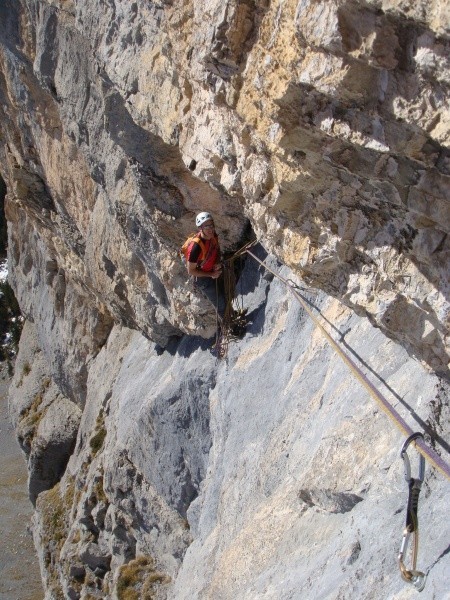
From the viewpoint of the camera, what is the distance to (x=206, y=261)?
8.95 metres

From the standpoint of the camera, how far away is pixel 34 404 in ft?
72.8

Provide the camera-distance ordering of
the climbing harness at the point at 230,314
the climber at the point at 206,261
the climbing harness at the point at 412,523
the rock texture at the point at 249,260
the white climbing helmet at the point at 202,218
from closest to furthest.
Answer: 1. the rock texture at the point at 249,260
2. the climbing harness at the point at 412,523
3. the white climbing helmet at the point at 202,218
4. the climber at the point at 206,261
5. the climbing harness at the point at 230,314

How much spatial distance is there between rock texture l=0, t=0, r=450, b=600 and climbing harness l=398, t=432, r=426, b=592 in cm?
12

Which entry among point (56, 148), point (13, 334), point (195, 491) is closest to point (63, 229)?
point (56, 148)

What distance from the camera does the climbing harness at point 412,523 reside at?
3.93 meters

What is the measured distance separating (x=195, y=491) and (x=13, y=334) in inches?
909

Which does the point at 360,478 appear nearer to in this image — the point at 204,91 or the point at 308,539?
Answer: the point at 308,539

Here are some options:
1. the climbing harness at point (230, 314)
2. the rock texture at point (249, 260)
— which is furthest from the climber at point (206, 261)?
the rock texture at point (249, 260)

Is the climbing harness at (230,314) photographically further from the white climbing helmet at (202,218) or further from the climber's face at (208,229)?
the white climbing helmet at (202,218)

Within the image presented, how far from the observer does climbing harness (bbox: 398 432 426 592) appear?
3.93 metres

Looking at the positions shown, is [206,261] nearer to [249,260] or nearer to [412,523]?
[249,260]

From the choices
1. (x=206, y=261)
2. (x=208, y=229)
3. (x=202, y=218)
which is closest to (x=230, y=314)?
(x=206, y=261)

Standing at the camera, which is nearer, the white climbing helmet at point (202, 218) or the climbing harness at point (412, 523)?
the climbing harness at point (412, 523)

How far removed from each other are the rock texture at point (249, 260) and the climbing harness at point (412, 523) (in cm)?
12
